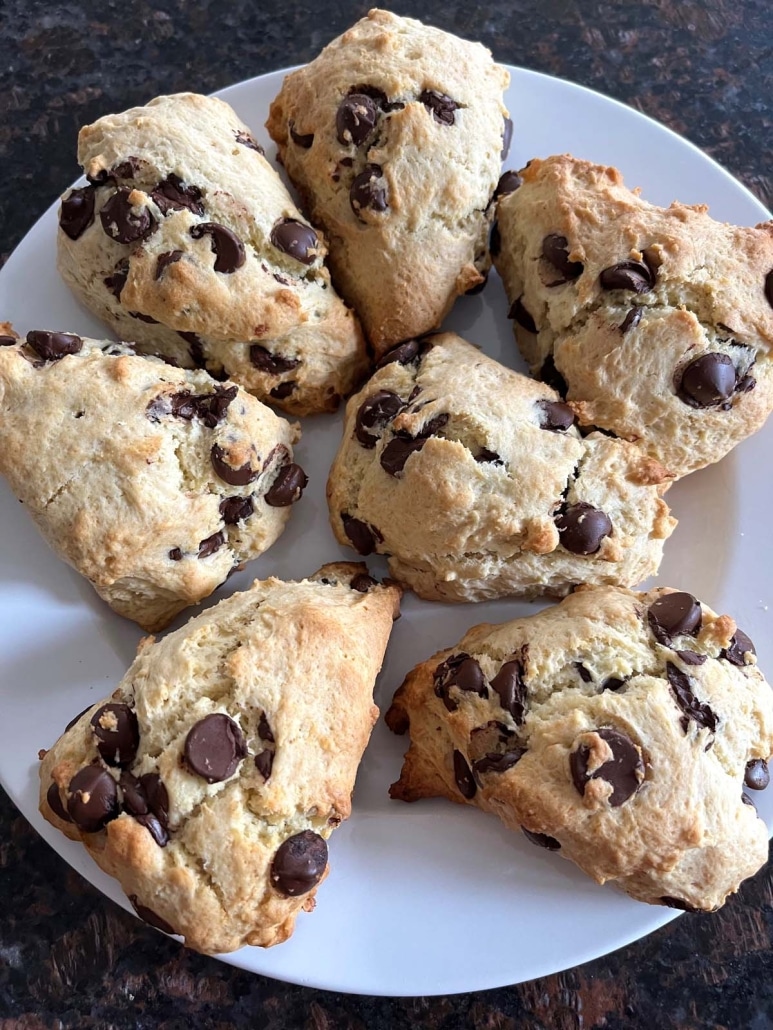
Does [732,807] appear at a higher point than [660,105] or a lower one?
lower

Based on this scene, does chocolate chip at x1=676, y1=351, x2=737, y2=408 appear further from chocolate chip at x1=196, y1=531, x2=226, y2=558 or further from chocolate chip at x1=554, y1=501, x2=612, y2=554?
→ chocolate chip at x1=196, y1=531, x2=226, y2=558

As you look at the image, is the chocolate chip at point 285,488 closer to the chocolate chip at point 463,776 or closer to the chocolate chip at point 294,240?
the chocolate chip at point 294,240

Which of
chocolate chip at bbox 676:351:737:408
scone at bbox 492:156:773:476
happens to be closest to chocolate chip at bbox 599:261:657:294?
scone at bbox 492:156:773:476

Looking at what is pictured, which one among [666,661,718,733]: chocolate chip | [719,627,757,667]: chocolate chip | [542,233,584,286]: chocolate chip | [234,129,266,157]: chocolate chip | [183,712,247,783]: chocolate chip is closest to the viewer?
[183,712,247,783]: chocolate chip

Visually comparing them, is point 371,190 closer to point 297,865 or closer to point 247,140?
point 247,140

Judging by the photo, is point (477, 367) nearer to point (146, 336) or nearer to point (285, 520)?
point (285, 520)

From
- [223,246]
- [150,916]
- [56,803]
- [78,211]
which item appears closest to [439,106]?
[223,246]

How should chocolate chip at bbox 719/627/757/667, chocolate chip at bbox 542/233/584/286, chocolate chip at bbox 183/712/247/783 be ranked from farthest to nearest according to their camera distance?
chocolate chip at bbox 542/233/584/286 → chocolate chip at bbox 719/627/757/667 → chocolate chip at bbox 183/712/247/783

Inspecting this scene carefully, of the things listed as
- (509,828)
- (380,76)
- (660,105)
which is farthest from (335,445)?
(660,105)
